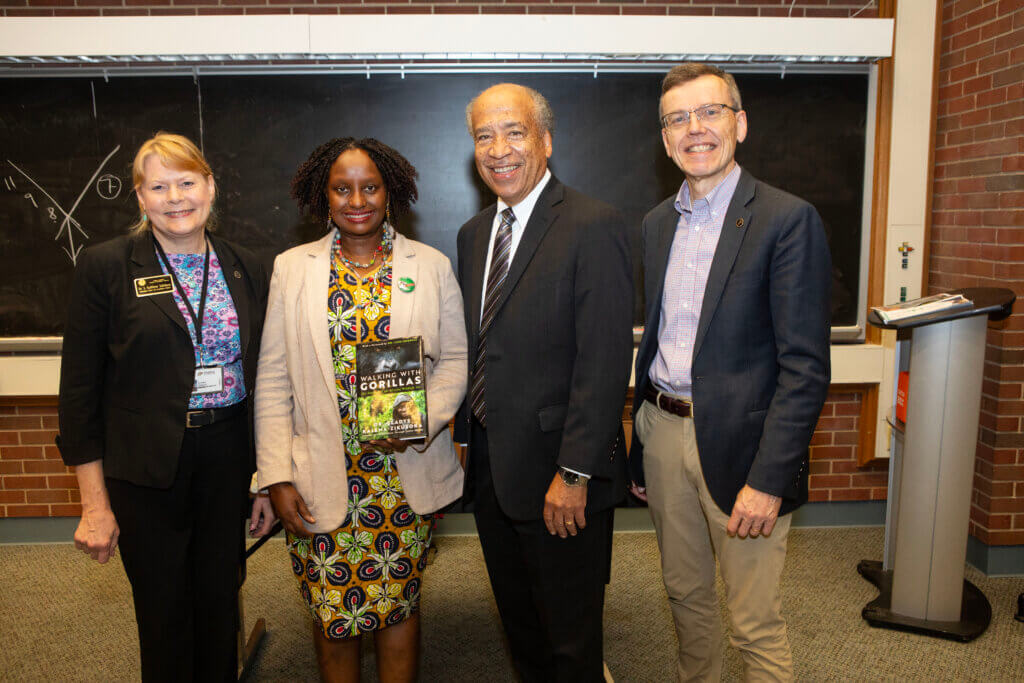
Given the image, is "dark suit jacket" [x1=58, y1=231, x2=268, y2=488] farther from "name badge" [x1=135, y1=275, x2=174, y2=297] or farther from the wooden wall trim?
the wooden wall trim

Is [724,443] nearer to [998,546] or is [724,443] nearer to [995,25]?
[998,546]

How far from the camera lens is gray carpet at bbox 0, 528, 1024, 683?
9.37ft

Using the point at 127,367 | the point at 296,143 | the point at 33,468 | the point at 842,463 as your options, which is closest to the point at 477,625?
the point at 127,367

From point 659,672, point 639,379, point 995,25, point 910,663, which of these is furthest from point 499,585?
point 995,25

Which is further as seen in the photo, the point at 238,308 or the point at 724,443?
the point at 238,308

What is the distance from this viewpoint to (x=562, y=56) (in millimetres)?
3641

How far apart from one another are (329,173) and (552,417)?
3.24ft

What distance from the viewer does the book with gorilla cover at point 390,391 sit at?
1926 millimetres

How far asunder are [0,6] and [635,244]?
3521 millimetres

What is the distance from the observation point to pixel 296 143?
377 centimetres

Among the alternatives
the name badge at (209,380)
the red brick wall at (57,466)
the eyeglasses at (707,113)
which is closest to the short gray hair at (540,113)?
the eyeglasses at (707,113)

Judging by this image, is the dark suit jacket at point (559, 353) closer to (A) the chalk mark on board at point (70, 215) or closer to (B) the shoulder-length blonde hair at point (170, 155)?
(B) the shoulder-length blonde hair at point (170, 155)

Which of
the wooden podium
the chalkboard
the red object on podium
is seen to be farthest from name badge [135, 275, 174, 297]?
the red object on podium

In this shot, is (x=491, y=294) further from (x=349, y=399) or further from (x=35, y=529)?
(x=35, y=529)
